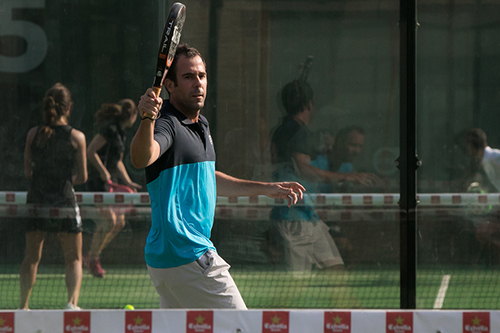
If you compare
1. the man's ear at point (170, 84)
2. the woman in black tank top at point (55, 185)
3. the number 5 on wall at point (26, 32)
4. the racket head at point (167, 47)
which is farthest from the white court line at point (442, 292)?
the number 5 on wall at point (26, 32)

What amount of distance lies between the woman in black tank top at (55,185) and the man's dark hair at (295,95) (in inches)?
64.2

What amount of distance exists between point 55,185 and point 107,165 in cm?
44

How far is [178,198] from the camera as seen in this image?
10.6ft

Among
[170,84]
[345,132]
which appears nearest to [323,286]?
[345,132]

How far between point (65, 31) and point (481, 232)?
3647mm

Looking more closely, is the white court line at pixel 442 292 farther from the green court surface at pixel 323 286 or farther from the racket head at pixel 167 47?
the racket head at pixel 167 47

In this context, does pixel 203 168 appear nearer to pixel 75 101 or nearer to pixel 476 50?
pixel 75 101

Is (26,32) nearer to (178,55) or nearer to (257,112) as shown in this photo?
(257,112)

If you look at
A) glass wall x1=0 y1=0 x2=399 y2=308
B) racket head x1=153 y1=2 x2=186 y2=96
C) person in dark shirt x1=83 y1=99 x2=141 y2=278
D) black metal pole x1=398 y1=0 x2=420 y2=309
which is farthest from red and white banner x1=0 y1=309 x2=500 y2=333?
person in dark shirt x1=83 y1=99 x2=141 y2=278

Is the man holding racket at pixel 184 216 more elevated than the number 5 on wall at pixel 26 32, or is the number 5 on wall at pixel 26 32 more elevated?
the number 5 on wall at pixel 26 32

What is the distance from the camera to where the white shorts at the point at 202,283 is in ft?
10.5

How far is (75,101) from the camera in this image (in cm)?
524

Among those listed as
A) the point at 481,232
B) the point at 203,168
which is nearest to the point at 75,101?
the point at 203,168

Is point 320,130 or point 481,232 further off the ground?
point 320,130
